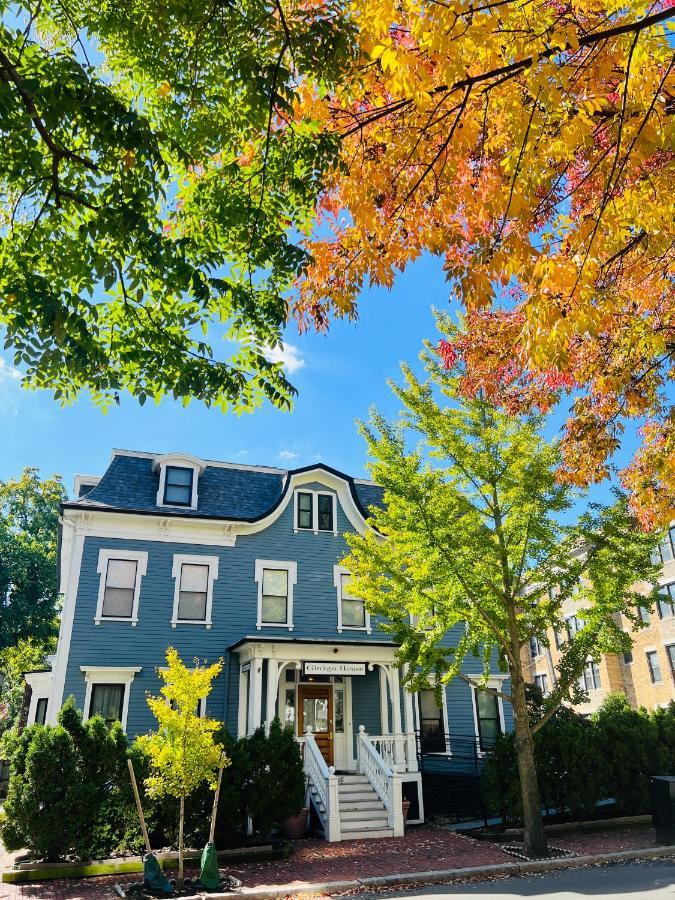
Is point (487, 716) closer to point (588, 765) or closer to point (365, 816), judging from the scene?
point (588, 765)

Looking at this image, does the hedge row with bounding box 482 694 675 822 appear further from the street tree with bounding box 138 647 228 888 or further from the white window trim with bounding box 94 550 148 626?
the white window trim with bounding box 94 550 148 626

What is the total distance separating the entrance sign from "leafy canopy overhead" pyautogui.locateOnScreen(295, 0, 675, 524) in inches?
456

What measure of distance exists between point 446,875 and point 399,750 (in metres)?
5.67

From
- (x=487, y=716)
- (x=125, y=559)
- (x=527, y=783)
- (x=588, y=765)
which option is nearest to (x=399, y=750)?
(x=588, y=765)

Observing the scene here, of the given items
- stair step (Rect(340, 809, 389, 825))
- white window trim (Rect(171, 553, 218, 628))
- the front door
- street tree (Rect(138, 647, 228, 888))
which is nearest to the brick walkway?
stair step (Rect(340, 809, 389, 825))

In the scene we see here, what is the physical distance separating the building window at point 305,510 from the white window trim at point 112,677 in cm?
632

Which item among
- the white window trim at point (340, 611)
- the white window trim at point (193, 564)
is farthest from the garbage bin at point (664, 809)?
the white window trim at point (193, 564)

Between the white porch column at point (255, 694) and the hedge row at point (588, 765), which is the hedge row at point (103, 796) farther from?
the hedge row at point (588, 765)

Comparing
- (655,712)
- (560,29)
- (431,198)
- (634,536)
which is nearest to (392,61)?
(560,29)

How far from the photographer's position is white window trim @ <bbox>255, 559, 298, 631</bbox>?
731 inches

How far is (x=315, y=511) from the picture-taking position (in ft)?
66.6

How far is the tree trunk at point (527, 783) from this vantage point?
11.8 m

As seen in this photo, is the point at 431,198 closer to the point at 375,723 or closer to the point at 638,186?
the point at 638,186

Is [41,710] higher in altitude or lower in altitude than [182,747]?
higher
